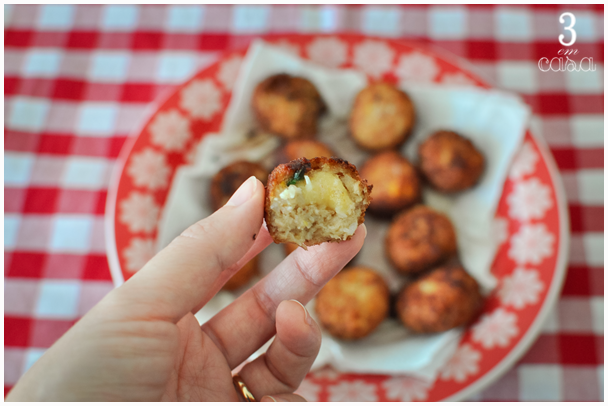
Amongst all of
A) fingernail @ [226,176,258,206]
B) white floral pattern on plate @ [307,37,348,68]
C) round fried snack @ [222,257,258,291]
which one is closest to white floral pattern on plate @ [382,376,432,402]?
round fried snack @ [222,257,258,291]

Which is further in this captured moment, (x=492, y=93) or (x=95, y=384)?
(x=492, y=93)

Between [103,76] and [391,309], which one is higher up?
[103,76]

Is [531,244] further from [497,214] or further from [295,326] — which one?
[295,326]

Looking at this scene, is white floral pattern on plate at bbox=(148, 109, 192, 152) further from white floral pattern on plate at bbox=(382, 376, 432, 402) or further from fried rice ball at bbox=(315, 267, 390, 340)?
white floral pattern on plate at bbox=(382, 376, 432, 402)

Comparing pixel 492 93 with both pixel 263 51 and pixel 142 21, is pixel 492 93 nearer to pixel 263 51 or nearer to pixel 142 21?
pixel 263 51

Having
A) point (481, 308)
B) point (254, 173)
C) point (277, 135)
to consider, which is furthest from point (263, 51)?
point (481, 308)

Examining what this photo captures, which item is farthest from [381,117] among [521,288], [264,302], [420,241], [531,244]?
[264,302]

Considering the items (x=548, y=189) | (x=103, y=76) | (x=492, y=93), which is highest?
(x=103, y=76)
